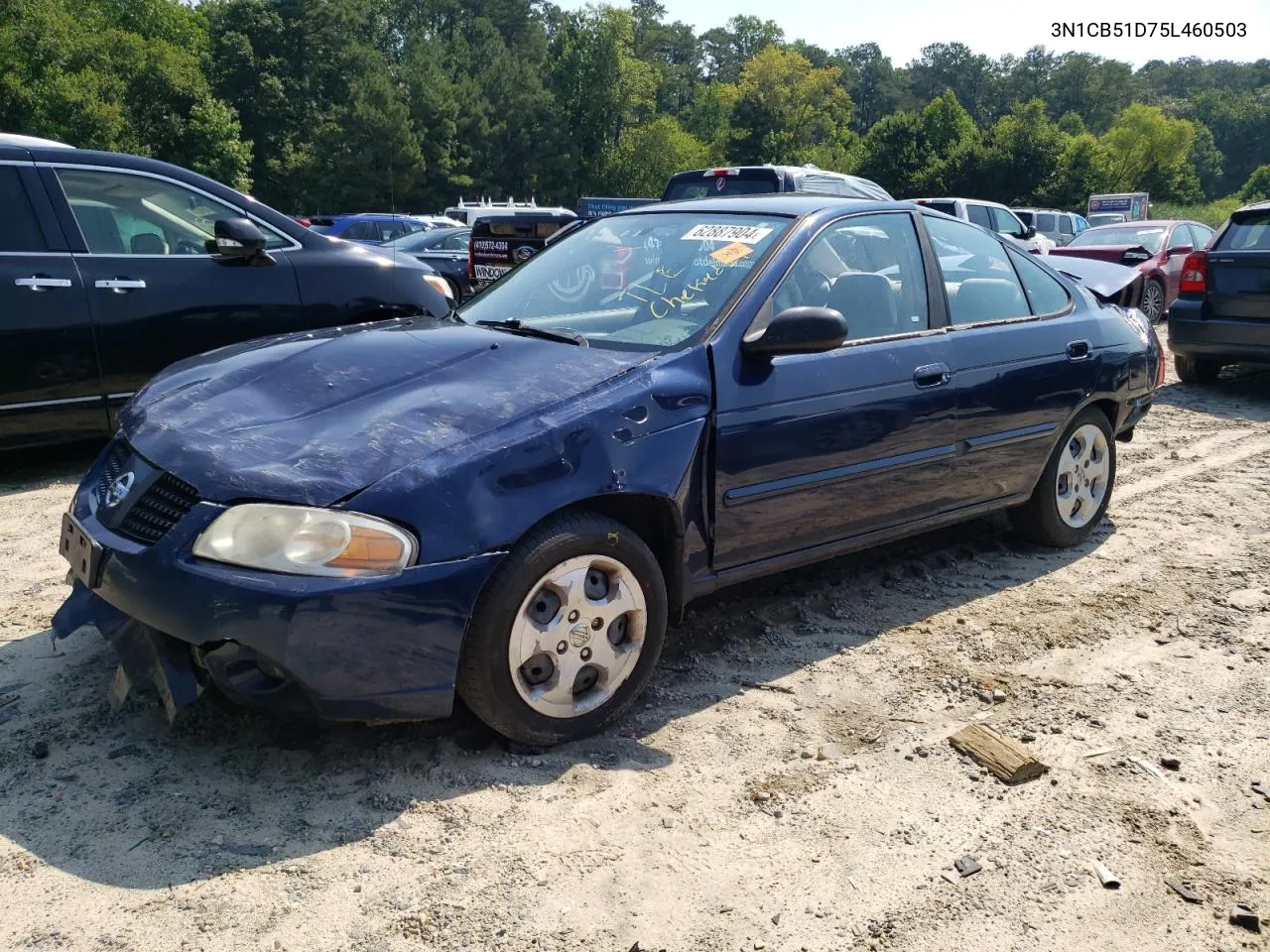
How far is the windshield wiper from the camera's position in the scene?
343 cm

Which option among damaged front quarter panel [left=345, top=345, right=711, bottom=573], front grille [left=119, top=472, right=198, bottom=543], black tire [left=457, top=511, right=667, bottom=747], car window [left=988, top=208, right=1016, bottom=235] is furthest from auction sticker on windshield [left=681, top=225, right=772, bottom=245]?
car window [left=988, top=208, right=1016, bottom=235]

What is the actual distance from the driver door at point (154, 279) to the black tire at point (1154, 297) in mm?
11192

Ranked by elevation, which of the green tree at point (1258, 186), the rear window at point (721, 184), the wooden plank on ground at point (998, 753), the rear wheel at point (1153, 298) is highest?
the green tree at point (1258, 186)

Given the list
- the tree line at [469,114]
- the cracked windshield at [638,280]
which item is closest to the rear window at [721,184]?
the cracked windshield at [638,280]

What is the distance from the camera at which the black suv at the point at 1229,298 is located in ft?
27.7

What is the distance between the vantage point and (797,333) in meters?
3.35

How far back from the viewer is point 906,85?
132 metres

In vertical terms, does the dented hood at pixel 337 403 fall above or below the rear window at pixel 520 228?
below

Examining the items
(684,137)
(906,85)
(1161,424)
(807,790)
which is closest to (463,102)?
(684,137)

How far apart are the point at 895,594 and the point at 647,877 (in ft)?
7.27

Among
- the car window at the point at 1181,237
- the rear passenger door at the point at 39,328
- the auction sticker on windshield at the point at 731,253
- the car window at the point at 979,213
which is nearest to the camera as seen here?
the auction sticker on windshield at the point at 731,253

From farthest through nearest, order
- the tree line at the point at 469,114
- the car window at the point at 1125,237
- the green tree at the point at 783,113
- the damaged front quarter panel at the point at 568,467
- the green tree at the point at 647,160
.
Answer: the green tree at the point at 783,113
the green tree at the point at 647,160
the tree line at the point at 469,114
the car window at the point at 1125,237
the damaged front quarter panel at the point at 568,467

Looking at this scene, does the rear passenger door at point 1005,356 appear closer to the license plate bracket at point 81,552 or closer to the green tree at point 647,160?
the license plate bracket at point 81,552

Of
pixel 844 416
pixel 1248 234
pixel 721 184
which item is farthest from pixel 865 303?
pixel 721 184
